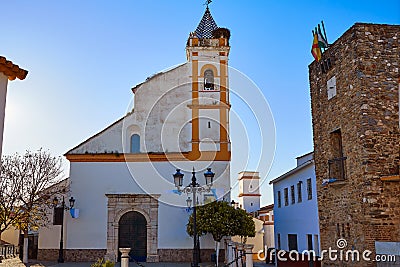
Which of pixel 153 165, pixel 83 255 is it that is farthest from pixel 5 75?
pixel 83 255

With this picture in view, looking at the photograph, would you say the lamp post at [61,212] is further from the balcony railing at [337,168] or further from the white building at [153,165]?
the balcony railing at [337,168]

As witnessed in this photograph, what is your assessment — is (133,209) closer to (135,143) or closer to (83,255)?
(83,255)

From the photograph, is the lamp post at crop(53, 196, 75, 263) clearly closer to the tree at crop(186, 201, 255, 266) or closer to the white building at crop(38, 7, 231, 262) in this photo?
the white building at crop(38, 7, 231, 262)

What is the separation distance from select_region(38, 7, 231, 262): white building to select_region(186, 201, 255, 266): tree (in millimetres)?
2179

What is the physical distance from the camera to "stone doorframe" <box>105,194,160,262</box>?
20547mm

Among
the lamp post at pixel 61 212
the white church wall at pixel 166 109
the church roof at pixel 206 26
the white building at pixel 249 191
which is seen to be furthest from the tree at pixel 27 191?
the white building at pixel 249 191

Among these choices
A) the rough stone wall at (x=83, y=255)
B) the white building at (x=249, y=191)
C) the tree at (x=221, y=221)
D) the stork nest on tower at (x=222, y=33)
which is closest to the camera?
the tree at (x=221, y=221)

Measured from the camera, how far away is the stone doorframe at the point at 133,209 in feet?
67.4

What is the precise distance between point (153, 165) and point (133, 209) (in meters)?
2.29

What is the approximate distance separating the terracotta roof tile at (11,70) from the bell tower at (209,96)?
42.1 feet

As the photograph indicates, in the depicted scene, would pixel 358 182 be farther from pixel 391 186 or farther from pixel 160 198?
pixel 160 198

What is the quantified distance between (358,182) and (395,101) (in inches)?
82.5

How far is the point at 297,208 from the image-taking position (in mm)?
18641

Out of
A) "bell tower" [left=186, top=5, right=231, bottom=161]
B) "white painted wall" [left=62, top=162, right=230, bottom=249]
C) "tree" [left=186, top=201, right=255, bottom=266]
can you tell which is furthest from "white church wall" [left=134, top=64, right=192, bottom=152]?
"tree" [left=186, top=201, right=255, bottom=266]
